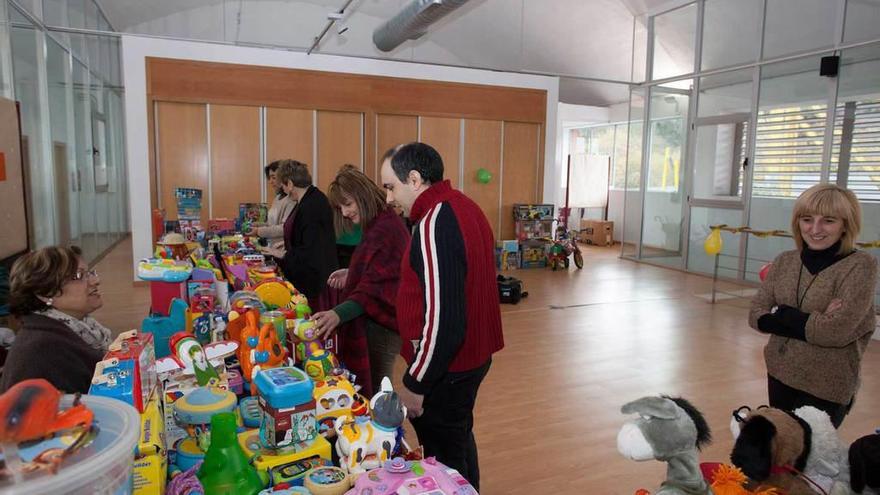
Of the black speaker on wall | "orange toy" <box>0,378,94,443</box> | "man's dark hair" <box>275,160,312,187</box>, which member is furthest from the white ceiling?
"orange toy" <box>0,378,94,443</box>

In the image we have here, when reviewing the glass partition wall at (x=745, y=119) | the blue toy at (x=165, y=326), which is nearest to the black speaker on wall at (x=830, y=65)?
the glass partition wall at (x=745, y=119)

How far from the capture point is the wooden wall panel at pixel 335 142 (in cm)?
808

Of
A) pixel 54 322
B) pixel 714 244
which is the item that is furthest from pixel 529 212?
pixel 54 322

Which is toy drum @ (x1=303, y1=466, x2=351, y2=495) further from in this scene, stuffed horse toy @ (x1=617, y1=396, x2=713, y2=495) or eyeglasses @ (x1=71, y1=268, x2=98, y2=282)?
eyeglasses @ (x1=71, y1=268, x2=98, y2=282)

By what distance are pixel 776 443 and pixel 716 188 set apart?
8.15 metres

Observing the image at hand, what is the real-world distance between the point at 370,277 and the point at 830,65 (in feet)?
23.3

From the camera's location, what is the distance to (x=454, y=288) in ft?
5.00

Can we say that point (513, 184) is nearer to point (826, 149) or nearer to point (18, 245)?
point (826, 149)

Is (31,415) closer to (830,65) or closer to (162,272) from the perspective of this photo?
(162,272)

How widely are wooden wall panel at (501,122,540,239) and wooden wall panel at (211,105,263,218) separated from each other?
396 centimetres

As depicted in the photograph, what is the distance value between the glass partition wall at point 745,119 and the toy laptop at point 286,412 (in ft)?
23.4

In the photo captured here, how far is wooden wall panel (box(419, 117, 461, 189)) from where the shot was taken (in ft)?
28.6

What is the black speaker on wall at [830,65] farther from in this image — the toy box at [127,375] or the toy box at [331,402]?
the toy box at [127,375]

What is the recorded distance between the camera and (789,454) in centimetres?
132
